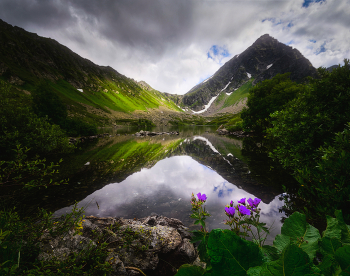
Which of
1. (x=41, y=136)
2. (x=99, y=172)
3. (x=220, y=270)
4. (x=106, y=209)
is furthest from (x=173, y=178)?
(x=41, y=136)

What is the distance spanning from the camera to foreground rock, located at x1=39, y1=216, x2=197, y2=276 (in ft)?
11.4

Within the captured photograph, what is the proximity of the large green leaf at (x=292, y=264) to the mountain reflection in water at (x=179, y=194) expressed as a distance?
6023mm

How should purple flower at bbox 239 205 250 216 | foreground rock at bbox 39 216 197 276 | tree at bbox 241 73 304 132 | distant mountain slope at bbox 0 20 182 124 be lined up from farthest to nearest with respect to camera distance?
distant mountain slope at bbox 0 20 182 124 < tree at bbox 241 73 304 132 < foreground rock at bbox 39 216 197 276 < purple flower at bbox 239 205 250 216

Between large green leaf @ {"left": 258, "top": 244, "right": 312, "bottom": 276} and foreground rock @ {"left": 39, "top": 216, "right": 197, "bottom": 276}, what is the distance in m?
3.15

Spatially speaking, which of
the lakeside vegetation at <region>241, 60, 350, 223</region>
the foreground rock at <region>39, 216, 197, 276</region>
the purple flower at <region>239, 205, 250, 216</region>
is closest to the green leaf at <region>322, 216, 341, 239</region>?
the purple flower at <region>239, 205, 250, 216</region>

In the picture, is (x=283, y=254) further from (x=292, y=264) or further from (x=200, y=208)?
(x=200, y=208)

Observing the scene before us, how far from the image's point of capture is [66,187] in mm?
9758

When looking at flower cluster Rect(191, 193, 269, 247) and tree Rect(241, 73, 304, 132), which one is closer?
flower cluster Rect(191, 193, 269, 247)

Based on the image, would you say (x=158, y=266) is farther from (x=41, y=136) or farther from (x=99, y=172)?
(x=41, y=136)

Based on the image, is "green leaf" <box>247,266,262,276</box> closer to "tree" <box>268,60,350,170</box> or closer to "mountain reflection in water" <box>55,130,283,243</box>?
"mountain reflection in water" <box>55,130,283,243</box>

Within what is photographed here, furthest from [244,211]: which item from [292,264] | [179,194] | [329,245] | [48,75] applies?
[48,75]

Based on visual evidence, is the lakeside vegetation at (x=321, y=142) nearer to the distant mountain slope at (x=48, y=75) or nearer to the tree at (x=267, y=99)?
the tree at (x=267, y=99)

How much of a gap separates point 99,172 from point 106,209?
6430 mm

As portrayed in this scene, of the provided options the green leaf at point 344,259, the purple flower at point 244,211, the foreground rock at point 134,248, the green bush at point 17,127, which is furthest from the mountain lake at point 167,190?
the green leaf at point 344,259
